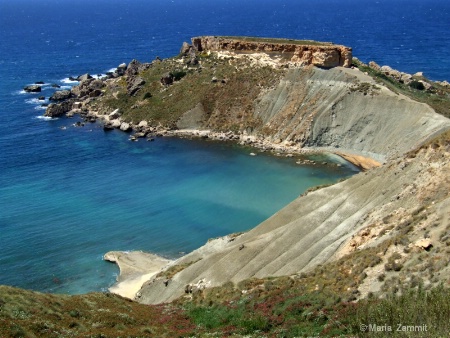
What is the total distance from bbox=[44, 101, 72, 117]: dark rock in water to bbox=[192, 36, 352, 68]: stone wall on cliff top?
111 feet

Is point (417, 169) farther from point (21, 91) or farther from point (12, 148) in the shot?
point (21, 91)

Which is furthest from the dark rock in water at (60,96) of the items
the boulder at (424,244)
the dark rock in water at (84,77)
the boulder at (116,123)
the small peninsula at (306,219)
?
the boulder at (424,244)

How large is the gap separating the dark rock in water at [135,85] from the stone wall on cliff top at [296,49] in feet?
55.1

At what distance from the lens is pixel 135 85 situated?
357 ft

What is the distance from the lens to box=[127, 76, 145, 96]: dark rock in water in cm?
10797

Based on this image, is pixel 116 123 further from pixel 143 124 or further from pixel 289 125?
pixel 289 125

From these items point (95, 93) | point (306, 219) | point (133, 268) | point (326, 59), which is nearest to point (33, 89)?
point (95, 93)

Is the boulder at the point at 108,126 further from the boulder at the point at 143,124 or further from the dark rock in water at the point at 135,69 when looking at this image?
the dark rock in water at the point at 135,69

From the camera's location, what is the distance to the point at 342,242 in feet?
133

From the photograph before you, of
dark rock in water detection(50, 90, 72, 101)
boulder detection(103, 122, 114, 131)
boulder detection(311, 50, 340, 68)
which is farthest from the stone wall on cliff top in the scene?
dark rock in water detection(50, 90, 72, 101)

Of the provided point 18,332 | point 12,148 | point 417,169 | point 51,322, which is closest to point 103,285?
point 51,322

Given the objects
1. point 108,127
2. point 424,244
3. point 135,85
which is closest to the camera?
point 424,244

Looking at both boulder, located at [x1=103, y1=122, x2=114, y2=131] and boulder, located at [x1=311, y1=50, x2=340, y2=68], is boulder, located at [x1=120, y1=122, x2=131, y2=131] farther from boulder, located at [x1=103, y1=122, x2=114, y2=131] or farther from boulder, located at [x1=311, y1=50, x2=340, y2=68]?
boulder, located at [x1=311, y1=50, x2=340, y2=68]

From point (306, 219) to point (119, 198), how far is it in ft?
100
